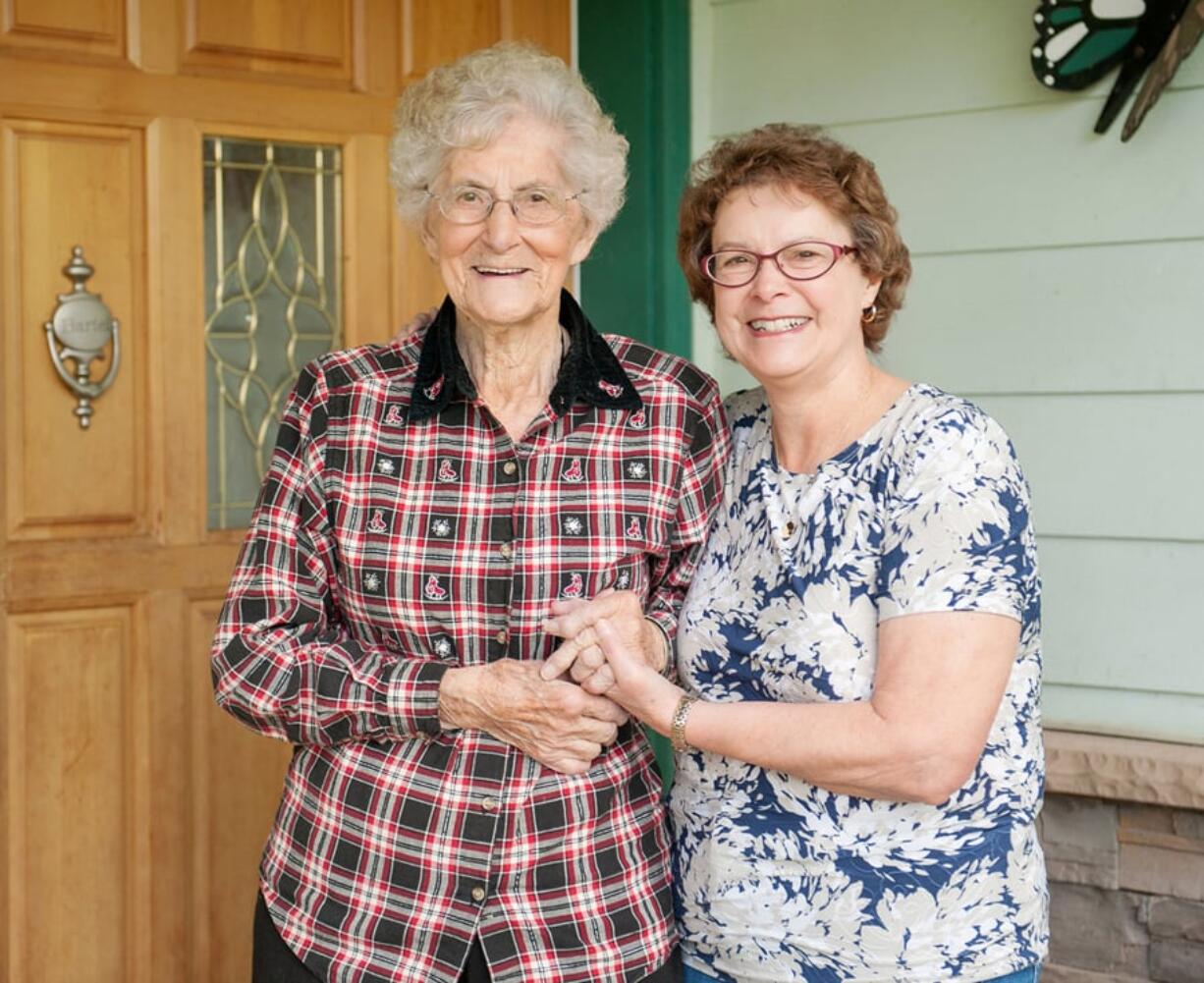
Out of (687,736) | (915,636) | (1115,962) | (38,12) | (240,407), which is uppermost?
(38,12)

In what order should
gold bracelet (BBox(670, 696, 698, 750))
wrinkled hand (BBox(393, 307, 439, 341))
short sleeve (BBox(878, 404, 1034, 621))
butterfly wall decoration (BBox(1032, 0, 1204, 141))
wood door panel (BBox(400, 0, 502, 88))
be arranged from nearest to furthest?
→ short sleeve (BBox(878, 404, 1034, 621)) < gold bracelet (BBox(670, 696, 698, 750)) < wrinkled hand (BBox(393, 307, 439, 341)) < butterfly wall decoration (BBox(1032, 0, 1204, 141)) < wood door panel (BBox(400, 0, 502, 88))

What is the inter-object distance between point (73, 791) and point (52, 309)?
85 centimetres

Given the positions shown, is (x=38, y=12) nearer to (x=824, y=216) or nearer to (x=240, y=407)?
(x=240, y=407)

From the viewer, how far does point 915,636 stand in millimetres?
1646

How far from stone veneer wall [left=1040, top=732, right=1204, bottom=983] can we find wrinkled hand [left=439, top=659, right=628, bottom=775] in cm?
120

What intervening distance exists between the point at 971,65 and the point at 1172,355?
655 millimetres

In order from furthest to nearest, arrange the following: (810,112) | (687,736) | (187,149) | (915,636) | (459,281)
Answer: (810,112)
(187,149)
(459,281)
(687,736)
(915,636)

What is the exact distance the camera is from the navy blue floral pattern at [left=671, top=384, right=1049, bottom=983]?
1666 mm

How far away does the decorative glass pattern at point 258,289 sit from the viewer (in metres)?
2.85

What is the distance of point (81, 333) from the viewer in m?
2.68

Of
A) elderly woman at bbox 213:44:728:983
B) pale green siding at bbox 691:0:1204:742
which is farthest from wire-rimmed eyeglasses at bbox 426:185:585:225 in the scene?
pale green siding at bbox 691:0:1204:742

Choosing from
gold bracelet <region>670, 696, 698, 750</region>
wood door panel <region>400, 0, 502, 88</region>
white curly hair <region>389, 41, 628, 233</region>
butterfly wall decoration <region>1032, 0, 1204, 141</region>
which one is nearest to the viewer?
gold bracelet <region>670, 696, 698, 750</region>

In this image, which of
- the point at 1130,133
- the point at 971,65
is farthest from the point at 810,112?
the point at 1130,133

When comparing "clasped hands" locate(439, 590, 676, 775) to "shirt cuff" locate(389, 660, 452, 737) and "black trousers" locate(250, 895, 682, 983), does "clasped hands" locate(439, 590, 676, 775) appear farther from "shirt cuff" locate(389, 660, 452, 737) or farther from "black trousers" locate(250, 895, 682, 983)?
→ "black trousers" locate(250, 895, 682, 983)
